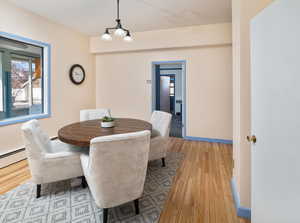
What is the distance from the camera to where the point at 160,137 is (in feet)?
8.69

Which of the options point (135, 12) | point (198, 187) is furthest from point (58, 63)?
Result: point (198, 187)

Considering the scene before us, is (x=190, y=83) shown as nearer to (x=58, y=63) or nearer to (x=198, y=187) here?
(x=198, y=187)

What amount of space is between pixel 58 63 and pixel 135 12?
204cm

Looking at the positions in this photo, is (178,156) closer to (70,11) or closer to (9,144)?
(9,144)

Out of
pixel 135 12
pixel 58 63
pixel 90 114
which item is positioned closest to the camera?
pixel 135 12

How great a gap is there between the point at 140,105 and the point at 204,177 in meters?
2.75

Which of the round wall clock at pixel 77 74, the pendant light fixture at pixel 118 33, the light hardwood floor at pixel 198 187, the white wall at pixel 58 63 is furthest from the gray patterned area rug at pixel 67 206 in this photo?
the round wall clock at pixel 77 74

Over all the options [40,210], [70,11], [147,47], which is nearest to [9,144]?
[40,210]

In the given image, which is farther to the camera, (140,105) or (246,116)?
(140,105)

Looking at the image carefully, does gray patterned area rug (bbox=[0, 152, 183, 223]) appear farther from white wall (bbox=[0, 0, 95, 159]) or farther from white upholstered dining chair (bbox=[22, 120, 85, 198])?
white wall (bbox=[0, 0, 95, 159])

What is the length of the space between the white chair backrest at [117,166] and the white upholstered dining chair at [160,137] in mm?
958

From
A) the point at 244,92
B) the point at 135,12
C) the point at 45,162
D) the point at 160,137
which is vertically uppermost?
the point at 135,12

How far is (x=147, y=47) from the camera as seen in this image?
4.38 metres

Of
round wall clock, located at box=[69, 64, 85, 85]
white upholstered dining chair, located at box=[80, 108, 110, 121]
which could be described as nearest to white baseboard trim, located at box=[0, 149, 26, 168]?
white upholstered dining chair, located at box=[80, 108, 110, 121]
